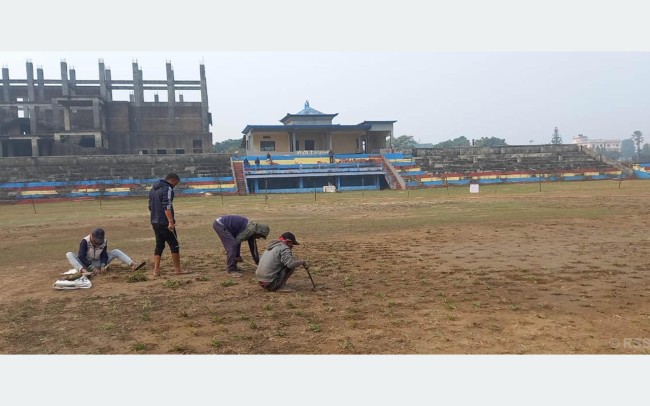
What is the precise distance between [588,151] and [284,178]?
3209cm

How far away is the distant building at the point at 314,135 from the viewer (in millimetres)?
49062

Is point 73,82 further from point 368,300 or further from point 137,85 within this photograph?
point 368,300

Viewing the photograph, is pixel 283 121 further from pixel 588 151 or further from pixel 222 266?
pixel 222 266

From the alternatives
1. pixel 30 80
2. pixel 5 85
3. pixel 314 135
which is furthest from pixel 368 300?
pixel 5 85

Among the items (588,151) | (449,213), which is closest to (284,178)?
(449,213)

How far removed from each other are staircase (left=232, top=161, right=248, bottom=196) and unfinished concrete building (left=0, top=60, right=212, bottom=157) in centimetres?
1696

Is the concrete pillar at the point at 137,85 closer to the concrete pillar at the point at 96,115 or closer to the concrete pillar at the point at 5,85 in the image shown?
the concrete pillar at the point at 96,115

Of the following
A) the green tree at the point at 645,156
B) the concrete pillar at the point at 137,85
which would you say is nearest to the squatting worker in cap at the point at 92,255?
the concrete pillar at the point at 137,85

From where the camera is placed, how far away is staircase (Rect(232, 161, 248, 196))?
1538 inches

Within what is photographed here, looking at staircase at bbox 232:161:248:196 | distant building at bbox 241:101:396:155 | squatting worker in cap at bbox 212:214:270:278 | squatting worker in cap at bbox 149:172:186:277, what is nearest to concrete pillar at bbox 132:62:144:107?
distant building at bbox 241:101:396:155

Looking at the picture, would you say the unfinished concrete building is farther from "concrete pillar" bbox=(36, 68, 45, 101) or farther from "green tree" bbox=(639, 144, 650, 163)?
"green tree" bbox=(639, 144, 650, 163)

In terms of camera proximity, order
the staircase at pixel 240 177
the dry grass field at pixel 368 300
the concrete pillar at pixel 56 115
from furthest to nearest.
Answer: the concrete pillar at pixel 56 115 → the staircase at pixel 240 177 → the dry grass field at pixel 368 300

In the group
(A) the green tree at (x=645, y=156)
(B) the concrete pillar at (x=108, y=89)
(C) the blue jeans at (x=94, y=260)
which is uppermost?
(B) the concrete pillar at (x=108, y=89)

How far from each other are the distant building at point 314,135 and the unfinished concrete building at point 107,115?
1105 centimetres
